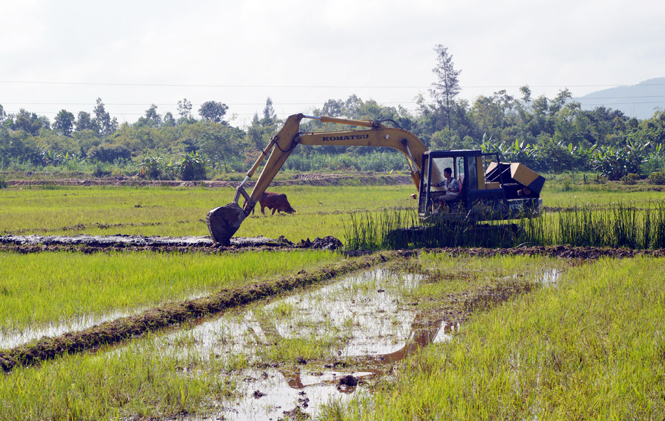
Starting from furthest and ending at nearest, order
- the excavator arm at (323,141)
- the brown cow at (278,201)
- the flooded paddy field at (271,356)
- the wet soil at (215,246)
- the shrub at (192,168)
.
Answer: the shrub at (192,168)
the brown cow at (278,201)
the excavator arm at (323,141)
the wet soil at (215,246)
the flooded paddy field at (271,356)

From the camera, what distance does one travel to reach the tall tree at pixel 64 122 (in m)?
76.9

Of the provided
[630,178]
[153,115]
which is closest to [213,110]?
[153,115]

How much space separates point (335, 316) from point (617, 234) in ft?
21.7

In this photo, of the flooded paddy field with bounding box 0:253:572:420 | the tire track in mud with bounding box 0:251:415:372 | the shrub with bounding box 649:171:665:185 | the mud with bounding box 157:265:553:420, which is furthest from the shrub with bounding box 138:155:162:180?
the flooded paddy field with bounding box 0:253:572:420

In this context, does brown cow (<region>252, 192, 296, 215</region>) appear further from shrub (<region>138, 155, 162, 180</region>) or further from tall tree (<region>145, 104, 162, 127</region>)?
tall tree (<region>145, 104, 162, 127</region>)

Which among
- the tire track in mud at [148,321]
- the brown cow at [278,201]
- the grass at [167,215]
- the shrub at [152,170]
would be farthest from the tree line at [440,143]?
the tire track in mud at [148,321]

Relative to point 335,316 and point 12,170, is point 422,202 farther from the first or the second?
point 12,170

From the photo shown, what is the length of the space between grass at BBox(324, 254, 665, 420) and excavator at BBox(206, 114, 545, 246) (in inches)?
199

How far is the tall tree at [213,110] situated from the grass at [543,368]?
84.5m

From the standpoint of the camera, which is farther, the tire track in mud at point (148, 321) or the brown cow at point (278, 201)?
the brown cow at point (278, 201)

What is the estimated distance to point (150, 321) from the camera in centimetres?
590

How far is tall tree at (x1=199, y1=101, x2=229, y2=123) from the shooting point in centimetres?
8631

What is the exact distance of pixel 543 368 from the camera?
4.32 m

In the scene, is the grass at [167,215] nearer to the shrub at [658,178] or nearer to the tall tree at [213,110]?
the shrub at [658,178]
